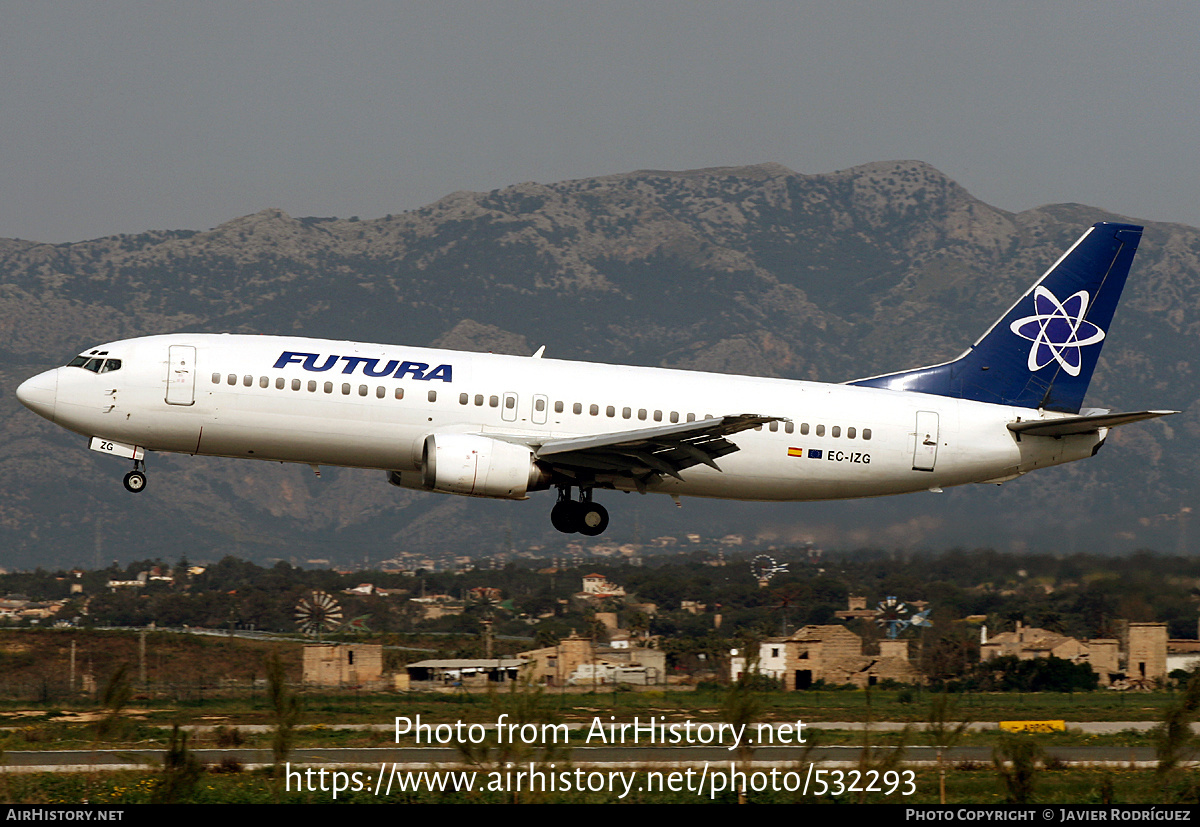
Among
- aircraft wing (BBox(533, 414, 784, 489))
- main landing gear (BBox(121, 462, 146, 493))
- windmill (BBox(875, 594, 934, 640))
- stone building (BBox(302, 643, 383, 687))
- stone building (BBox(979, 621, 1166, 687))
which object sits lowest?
stone building (BBox(302, 643, 383, 687))

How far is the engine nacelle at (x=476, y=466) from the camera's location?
32.4 m

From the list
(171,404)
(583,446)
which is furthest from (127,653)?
(583,446)

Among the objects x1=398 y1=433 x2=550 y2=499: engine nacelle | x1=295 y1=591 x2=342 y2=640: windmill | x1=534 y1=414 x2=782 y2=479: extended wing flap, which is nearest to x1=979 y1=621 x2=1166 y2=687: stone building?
x1=534 y1=414 x2=782 y2=479: extended wing flap

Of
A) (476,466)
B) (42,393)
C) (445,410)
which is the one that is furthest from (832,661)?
(42,393)

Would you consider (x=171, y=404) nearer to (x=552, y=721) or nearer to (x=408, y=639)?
(x=552, y=721)

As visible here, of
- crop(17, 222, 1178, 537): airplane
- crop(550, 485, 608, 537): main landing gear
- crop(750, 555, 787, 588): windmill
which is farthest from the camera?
crop(750, 555, 787, 588): windmill

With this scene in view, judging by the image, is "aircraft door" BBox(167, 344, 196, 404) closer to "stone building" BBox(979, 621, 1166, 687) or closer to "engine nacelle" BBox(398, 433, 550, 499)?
"engine nacelle" BBox(398, 433, 550, 499)

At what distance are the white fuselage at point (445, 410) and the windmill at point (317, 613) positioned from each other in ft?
147

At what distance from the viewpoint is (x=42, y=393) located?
110ft

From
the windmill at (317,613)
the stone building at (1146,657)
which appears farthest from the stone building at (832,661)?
the windmill at (317,613)

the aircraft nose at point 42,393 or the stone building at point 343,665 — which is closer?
the aircraft nose at point 42,393

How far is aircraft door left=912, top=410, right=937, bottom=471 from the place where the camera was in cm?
3634

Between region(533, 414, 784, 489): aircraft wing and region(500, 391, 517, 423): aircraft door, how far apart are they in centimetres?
98

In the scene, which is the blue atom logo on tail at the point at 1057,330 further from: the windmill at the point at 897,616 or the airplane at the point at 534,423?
the windmill at the point at 897,616
